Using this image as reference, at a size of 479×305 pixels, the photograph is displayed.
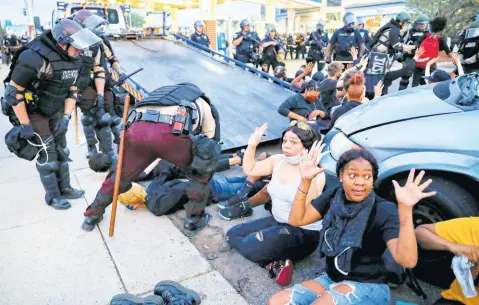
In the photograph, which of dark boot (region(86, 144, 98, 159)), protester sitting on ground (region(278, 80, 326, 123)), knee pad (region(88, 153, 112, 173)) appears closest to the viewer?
knee pad (region(88, 153, 112, 173))

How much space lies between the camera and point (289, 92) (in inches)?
274

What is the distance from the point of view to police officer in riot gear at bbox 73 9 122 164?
4.54 meters

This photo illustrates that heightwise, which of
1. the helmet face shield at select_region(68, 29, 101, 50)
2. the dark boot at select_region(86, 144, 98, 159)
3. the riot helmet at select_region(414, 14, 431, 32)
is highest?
the helmet face shield at select_region(68, 29, 101, 50)

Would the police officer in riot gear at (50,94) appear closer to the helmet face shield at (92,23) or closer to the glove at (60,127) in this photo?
the glove at (60,127)

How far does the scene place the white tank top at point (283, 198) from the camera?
2672mm

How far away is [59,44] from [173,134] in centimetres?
146

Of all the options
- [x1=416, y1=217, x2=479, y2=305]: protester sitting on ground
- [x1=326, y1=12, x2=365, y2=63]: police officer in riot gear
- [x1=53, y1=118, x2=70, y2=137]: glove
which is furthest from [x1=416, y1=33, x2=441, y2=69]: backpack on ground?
[x1=53, y1=118, x2=70, y2=137]: glove

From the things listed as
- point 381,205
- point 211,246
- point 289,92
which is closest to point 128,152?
point 211,246

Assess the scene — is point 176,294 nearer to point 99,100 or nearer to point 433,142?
point 433,142

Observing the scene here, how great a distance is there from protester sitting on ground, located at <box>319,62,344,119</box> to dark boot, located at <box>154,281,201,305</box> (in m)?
3.78

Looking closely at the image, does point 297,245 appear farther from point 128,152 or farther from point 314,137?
point 128,152

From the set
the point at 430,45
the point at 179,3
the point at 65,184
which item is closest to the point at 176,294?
the point at 65,184

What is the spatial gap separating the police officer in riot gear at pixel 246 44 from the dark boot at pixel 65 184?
7.30 metres

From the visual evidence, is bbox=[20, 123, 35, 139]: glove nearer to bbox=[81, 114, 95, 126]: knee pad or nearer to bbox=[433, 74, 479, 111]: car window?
bbox=[81, 114, 95, 126]: knee pad
